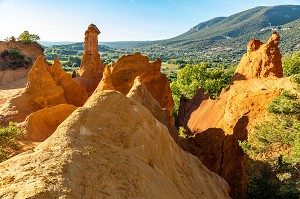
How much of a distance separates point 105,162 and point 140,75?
24868 mm

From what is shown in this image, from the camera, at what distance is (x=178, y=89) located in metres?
67.8

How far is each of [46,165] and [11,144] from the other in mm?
13158

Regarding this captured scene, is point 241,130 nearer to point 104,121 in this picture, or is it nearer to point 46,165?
point 104,121

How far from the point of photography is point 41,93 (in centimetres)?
2970

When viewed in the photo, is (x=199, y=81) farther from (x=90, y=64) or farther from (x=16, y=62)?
(x=16, y=62)

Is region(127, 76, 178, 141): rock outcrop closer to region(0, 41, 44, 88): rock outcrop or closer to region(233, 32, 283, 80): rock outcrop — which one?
region(233, 32, 283, 80): rock outcrop

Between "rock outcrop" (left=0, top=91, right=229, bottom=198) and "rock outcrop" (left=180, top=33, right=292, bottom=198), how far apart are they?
8.36 metres

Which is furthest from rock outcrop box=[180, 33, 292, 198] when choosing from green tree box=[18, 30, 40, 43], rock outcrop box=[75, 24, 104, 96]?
green tree box=[18, 30, 40, 43]

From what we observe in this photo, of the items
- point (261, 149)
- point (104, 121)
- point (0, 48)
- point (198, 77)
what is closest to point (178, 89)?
point (198, 77)

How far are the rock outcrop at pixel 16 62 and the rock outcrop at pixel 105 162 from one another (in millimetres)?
45755

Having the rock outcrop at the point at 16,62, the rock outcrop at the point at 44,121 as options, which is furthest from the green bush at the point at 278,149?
the rock outcrop at the point at 16,62

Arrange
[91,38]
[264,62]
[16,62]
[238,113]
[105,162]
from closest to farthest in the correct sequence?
[105,162], [238,113], [264,62], [91,38], [16,62]

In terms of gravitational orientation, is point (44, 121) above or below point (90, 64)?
below

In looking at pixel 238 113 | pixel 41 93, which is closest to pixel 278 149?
pixel 238 113
